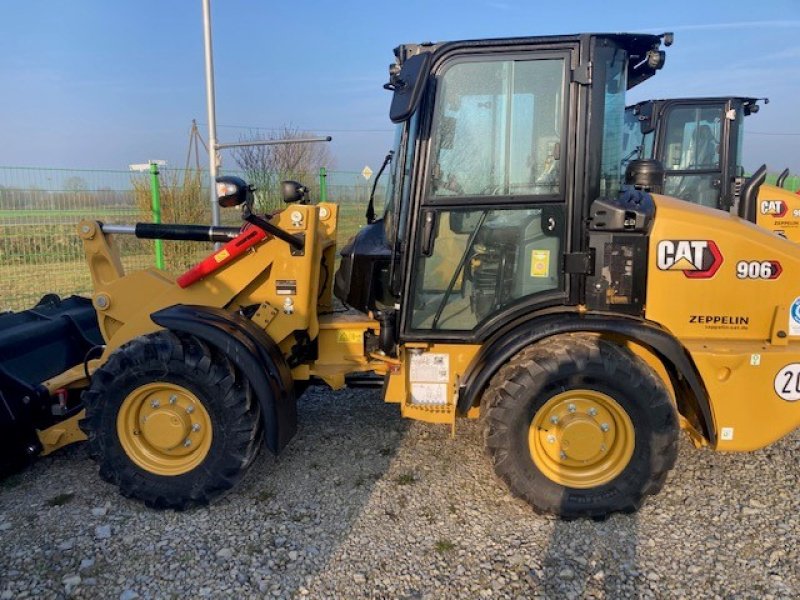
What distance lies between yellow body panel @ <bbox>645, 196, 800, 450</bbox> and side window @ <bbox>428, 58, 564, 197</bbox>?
0.70 m

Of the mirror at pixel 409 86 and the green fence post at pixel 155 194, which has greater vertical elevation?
the mirror at pixel 409 86

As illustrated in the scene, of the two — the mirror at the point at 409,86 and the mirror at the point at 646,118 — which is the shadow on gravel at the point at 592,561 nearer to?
the mirror at the point at 409,86

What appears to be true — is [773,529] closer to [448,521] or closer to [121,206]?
[448,521]

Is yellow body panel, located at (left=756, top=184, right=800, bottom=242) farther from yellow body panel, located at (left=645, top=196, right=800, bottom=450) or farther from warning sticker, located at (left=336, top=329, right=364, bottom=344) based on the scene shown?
warning sticker, located at (left=336, top=329, right=364, bottom=344)

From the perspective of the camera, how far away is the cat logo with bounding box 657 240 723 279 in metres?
3.21

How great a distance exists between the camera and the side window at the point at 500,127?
3225 mm

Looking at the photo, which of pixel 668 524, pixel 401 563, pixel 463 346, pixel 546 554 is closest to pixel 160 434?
pixel 401 563

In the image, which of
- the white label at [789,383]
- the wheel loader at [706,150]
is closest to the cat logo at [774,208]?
the wheel loader at [706,150]

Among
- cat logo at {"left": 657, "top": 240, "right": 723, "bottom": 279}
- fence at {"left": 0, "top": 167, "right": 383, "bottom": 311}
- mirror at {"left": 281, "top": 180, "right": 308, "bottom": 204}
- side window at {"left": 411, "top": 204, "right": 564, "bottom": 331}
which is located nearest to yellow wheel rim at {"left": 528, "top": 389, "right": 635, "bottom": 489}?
side window at {"left": 411, "top": 204, "right": 564, "bottom": 331}

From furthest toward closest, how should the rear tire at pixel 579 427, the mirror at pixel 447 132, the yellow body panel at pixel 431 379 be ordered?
the yellow body panel at pixel 431 379
the mirror at pixel 447 132
the rear tire at pixel 579 427

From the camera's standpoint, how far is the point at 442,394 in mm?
3588

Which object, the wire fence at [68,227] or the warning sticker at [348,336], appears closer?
the warning sticker at [348,336]

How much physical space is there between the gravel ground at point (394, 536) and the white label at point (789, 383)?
2.21 ft

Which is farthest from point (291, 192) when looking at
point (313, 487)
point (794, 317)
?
point (794, 317)
